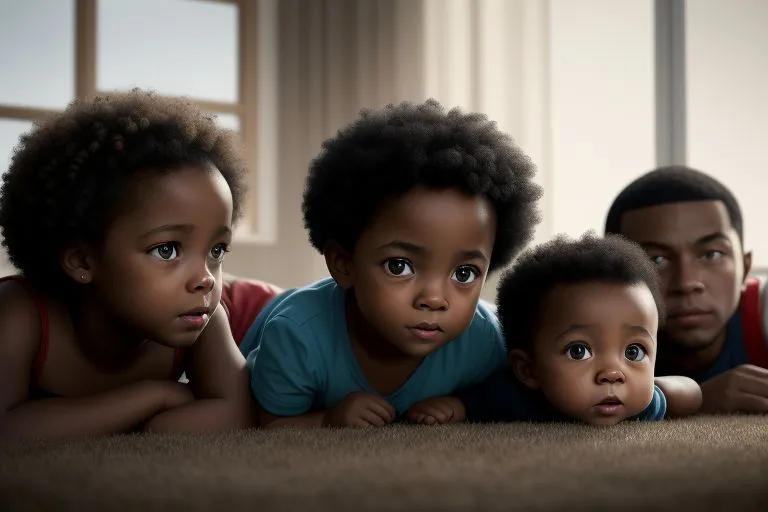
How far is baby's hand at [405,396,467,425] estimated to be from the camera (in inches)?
46.1

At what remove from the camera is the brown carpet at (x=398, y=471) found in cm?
57

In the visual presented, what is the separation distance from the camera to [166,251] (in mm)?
1062

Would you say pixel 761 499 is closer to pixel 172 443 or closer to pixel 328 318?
pixel 172 443

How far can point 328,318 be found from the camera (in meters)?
1.26

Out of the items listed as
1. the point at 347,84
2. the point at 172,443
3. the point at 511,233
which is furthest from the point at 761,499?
the point at 347,84

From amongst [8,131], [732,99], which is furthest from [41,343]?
[732,99]

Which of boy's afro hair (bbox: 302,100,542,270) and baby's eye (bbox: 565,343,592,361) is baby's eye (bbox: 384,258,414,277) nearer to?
A: boy's afro hair (bbox: 302,100,542,270)

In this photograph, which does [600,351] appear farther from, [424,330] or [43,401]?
[43,401]

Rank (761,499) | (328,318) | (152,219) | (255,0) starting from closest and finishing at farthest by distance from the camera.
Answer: (761,499)
(152,219)
(328,318)
(255,0)

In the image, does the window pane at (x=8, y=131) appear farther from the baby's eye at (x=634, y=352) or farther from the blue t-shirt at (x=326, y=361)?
the baby's eye at (x=634, y=352)

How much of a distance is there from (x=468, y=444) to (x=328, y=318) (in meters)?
0.44

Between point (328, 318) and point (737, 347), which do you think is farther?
point (737, 347)

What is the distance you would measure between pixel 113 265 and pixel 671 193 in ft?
3.21

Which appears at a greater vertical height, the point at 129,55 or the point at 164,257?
the point at 129,55
